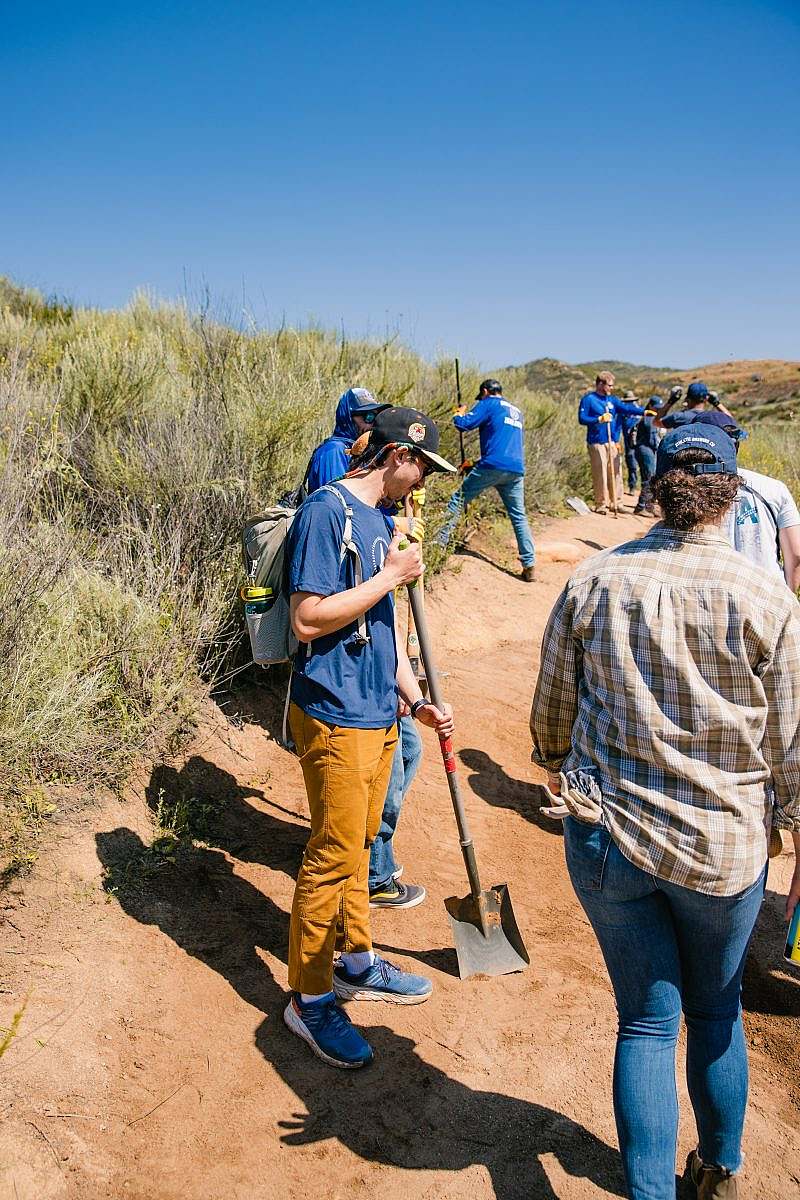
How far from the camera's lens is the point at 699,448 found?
1.96 meters

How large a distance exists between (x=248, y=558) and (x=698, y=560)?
2.02 m

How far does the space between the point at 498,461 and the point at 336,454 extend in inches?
189

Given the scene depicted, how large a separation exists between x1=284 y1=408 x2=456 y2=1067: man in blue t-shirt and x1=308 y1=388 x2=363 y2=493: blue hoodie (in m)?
1.19

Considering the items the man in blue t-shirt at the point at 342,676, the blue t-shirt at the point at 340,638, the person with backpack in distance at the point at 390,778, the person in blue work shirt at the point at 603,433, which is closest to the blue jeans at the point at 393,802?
the person with backpack in distance at the point at 390,778

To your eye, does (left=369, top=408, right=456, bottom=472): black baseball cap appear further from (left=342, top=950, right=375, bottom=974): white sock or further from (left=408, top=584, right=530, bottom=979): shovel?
(left=342, top=950, right=375, bottom=974): white sock

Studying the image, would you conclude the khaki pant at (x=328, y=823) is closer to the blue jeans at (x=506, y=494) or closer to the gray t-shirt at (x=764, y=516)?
the gray t-shirt at (x=764, y=516)

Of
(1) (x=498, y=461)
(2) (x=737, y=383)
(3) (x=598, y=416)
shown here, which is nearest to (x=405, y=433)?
(1) (x=498, y=461)

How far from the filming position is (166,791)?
14.4ft

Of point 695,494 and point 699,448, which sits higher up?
point 699,448

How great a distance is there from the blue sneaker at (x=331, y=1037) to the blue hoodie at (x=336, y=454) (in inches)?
86.9

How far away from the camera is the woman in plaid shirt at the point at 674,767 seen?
1893mm

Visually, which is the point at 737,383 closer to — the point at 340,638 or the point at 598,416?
the point at 598,416

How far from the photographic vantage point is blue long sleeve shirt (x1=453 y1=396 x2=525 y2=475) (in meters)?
8.73

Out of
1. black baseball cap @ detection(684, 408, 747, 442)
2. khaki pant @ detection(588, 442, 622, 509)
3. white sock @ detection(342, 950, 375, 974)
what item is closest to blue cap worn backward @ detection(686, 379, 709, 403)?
black baseball cap @ detection(684, 408, 747, 442)
